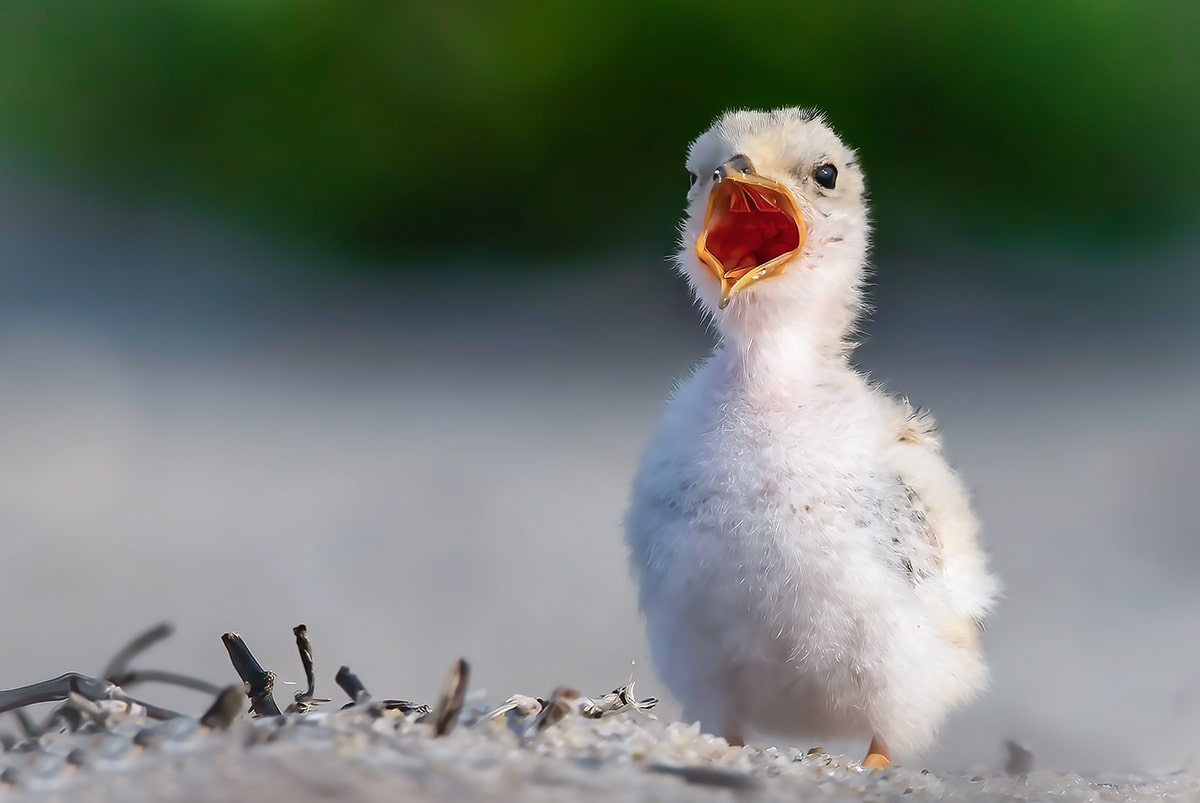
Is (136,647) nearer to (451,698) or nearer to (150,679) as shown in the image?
(150,679)

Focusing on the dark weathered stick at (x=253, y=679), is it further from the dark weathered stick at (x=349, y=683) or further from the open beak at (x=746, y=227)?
the open beak at (x=746, y=227)

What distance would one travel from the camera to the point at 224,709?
2.67 feet

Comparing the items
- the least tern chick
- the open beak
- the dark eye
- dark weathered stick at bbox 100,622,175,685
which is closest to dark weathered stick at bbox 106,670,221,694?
dark weathered stick at bbox 100,622,175,685

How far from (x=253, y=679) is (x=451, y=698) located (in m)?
0.27

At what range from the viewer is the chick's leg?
1.21 meters

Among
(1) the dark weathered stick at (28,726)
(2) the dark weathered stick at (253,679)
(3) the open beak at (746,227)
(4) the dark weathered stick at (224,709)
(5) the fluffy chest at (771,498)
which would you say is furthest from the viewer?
(3) the open beak at (746,227)

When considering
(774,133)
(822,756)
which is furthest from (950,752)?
(774,133)

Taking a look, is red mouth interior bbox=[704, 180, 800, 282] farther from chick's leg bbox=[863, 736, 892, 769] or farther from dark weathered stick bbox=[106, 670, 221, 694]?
dark weathered stick bbox=[106, 670, 221, 694]

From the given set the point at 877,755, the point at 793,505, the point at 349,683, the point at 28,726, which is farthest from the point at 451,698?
the point at 877,755

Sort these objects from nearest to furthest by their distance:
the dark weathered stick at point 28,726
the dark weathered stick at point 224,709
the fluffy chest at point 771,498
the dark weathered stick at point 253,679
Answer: the dark weathered stick at point 224,709 → the dark weathered stick at point 28,726 → the dark weathered stick at point 253,679 → the fluffy chest at point 771,498

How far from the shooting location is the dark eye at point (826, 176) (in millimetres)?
1401

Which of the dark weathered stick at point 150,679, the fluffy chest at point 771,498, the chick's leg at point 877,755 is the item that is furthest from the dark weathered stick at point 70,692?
the chick's leg at point 877,755

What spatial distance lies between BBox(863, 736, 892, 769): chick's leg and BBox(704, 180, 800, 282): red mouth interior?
512mm

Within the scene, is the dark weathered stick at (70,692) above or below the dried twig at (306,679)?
below
